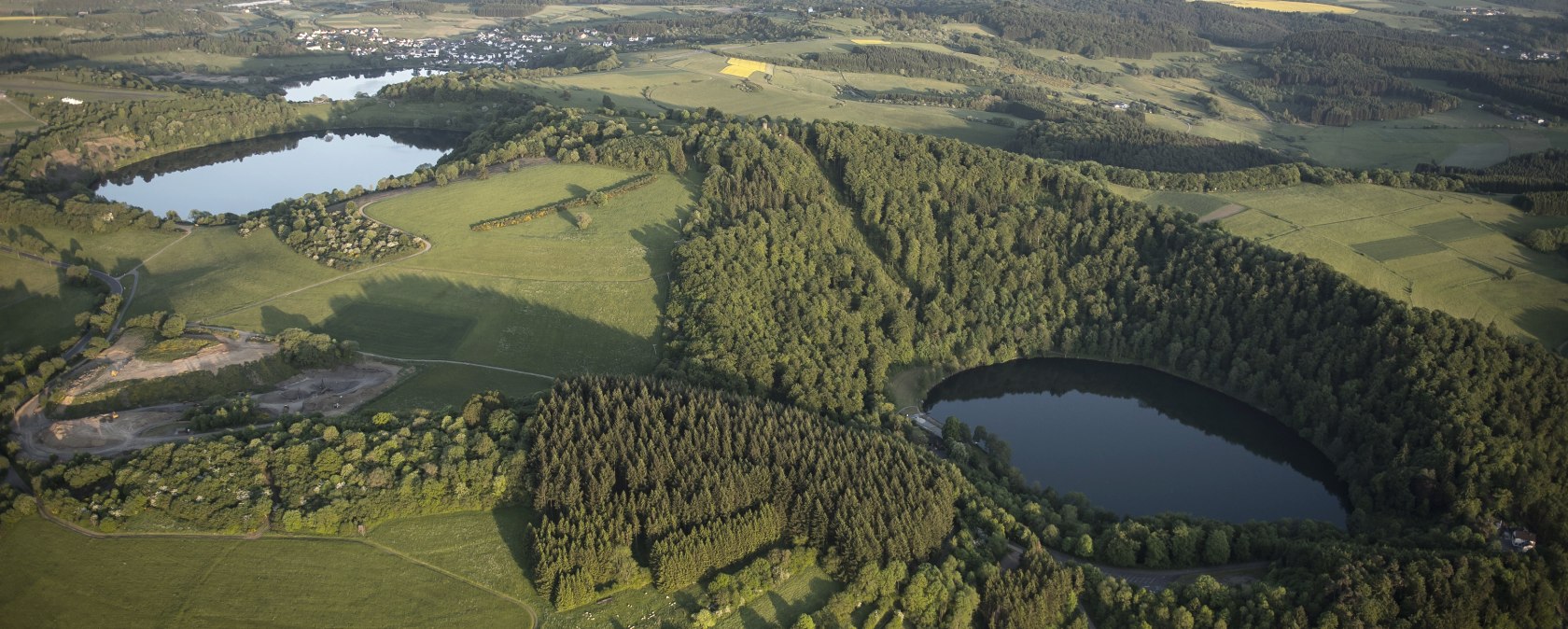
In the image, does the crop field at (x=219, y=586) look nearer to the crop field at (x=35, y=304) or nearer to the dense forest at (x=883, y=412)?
the dense forest at (x=883, y=412)

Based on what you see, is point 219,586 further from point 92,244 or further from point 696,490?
point 92,244

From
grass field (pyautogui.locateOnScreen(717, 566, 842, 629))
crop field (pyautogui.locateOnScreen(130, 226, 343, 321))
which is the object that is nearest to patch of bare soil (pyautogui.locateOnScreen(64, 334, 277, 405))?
crop field (pyautogui.locateOnScreen(130, 226, 343, 321))

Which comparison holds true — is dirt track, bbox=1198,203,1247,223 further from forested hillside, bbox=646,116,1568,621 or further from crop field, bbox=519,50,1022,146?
crop field, bbox=519,50,1022,146

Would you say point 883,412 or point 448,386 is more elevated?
point 448,386

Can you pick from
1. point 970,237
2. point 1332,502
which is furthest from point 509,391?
point 1332,502

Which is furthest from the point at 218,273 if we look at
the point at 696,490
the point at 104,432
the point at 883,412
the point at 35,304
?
the point at 883,412

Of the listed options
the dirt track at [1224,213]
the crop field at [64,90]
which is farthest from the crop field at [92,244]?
the dirt track at [1224,213]
